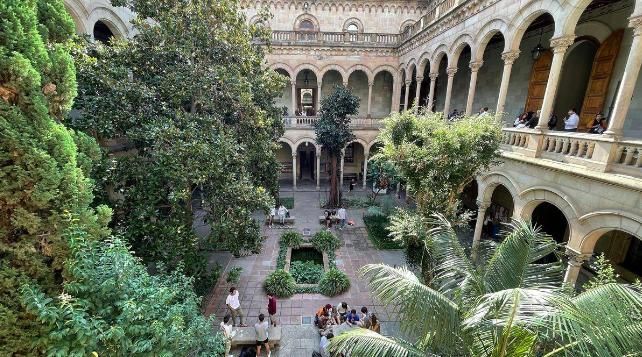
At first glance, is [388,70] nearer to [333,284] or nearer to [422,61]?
[422,61]

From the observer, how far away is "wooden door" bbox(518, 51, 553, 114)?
443 inches

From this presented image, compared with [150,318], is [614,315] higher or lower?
higher

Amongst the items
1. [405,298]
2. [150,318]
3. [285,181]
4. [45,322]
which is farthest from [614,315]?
[285,181]

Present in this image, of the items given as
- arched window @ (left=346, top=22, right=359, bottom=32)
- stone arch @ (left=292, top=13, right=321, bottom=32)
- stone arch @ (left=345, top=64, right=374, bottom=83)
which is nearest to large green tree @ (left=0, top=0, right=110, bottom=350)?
stone arch @ (left=345, top=64, right=374, bottom=83)

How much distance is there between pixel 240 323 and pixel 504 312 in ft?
24.4

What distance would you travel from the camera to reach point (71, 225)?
425cm

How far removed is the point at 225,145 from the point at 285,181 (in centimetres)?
1634

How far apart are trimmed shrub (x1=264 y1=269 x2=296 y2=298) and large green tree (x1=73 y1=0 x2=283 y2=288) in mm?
2060

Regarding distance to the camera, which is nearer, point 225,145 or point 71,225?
point 71,225

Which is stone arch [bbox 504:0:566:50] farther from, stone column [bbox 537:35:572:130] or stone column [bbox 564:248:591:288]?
stone column [bbox 564:248:591:288]

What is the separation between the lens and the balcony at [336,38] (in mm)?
19891

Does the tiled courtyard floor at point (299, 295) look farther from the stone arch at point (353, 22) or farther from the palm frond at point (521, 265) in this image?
the stone arch at point (353, 22)

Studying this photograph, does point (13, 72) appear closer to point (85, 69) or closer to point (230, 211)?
point (85, 69)

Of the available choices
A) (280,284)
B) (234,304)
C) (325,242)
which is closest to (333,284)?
(280,284)
